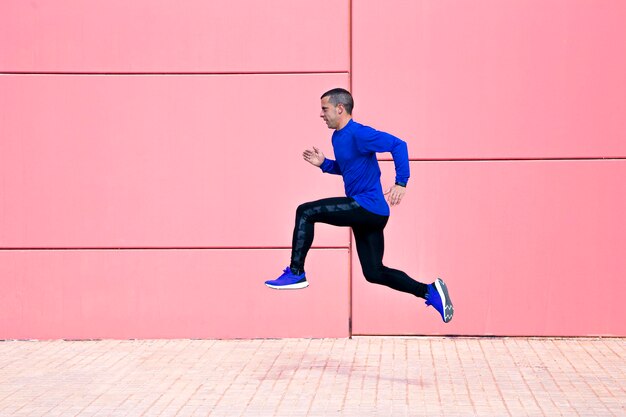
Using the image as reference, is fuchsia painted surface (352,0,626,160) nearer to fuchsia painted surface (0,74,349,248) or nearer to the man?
fuchsia painted surface (0,74,349,248)

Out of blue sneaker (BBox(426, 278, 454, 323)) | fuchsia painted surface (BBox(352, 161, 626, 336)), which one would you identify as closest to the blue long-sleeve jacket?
blue sneaker (BBox(426, 278, 454, 323))

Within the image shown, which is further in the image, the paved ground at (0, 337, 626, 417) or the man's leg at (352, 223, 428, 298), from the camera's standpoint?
the man's leg at (352, 223, 428, 298)

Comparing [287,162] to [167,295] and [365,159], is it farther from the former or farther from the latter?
[365,159]

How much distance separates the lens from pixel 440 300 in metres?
9.70

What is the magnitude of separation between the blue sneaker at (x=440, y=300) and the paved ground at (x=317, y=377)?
0.56 metres

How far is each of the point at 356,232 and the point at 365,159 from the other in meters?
0.63

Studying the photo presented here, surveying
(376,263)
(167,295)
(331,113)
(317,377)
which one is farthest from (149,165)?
(376,263)

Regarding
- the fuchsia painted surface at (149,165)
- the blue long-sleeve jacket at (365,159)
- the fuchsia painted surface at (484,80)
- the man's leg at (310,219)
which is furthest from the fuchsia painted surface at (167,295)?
the man's leg at (310,219)

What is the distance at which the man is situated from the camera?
9.28 m

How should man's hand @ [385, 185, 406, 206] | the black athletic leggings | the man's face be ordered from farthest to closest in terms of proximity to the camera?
the man's face, the black athletic leggings, man's hand @ [385, 185, 406, 206]

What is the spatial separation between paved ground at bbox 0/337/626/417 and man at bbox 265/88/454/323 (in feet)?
2.77

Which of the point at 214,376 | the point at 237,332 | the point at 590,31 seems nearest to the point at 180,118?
the point at 237,332

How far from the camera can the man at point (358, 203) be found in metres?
9.28

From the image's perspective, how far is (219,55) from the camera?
39.4 feet
